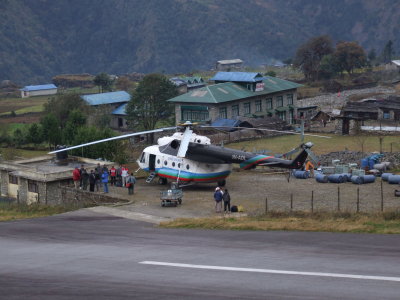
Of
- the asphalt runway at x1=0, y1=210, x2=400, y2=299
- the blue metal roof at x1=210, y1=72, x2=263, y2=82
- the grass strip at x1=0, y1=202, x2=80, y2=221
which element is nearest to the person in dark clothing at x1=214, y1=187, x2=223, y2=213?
the asphalt runway at x1=0, y1=210, x2=400, y2=299

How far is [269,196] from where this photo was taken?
38.3 metres

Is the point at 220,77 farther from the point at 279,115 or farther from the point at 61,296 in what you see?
the point at 61,296

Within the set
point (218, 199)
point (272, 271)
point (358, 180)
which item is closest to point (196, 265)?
point (272, 271)

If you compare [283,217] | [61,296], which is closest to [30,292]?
[61,296]

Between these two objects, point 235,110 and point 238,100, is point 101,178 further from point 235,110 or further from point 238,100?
point 238,100

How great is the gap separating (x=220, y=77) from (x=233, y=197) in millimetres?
54718

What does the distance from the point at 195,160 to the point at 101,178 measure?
6.12m

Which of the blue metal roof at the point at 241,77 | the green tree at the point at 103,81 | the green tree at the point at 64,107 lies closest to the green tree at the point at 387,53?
the green tree at the point at 103,81

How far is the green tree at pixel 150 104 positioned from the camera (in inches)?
3533

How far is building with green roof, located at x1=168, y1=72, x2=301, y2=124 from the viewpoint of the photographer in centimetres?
8138

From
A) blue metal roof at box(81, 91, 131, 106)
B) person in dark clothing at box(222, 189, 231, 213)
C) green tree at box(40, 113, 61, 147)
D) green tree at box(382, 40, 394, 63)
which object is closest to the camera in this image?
person in dark clothing at box(222, 189, 231, 213)

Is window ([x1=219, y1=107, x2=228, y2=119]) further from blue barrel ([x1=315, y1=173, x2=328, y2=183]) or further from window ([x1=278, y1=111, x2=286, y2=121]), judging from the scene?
blue barrel ([x1=315, y1=173, x2=328, y2=183])

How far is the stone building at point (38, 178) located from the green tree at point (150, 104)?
3571 centimetres

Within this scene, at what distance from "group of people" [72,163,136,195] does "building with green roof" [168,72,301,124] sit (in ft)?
124
